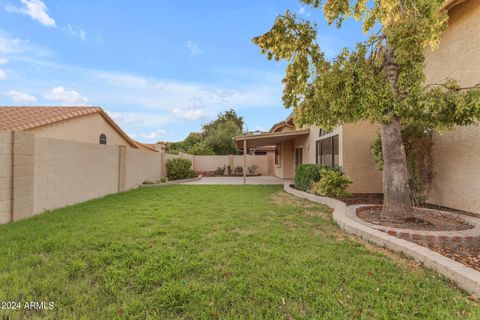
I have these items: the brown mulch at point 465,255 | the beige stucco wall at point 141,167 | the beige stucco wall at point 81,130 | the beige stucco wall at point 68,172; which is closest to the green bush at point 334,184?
the brown mulch at point 465,255

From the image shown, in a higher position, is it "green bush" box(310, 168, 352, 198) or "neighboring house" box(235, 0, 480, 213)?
"neighboring house" box(235, 0, 480, 213)

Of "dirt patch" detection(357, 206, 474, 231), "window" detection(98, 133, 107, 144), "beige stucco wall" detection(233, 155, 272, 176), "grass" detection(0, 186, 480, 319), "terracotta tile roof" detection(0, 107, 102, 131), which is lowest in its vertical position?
"grass" detection(0, 186, 480, 319)

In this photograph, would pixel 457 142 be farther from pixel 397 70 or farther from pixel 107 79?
pixel 107 79

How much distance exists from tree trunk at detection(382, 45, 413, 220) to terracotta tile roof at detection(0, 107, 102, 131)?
524 inches

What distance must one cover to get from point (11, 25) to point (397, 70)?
13.1 metres

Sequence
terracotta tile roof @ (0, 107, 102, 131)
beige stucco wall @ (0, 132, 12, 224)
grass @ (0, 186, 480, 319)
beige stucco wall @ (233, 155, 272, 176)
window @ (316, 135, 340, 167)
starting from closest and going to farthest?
Result: grass @ (0, 186, 480, 319), beige stucco wall @ (0, 132, 12, 224), terracotta tile roof @ (0, 107, 102, 131), window @ (316, 135, 340, 167), beige stucco wall @ (233, 155, 272, 176)

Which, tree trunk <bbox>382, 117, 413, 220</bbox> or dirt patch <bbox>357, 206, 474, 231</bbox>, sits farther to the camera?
tree trunk <bbox>382, 117, 413, 220</bbox>

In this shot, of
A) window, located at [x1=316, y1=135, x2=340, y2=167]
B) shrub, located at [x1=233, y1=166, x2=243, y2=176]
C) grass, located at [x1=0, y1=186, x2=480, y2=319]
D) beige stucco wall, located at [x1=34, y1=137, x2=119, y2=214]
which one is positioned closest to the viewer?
grass, located at [x1=0, y1=186, x2=480, y2=319]

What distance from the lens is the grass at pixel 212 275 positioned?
252 centimetres

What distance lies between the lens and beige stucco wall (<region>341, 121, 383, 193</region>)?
32.4 feet

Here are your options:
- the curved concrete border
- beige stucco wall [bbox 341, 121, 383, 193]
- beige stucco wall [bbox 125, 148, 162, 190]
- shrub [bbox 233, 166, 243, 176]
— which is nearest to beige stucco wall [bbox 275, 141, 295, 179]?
shrub [bbox 233, 166, 243, 176]

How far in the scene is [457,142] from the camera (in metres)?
6.77

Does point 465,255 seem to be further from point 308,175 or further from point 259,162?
point 259,162

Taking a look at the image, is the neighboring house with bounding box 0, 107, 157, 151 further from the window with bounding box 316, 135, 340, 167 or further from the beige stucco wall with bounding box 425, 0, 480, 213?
the beige stucco wall with bounding box 425, 0, 480, 213
